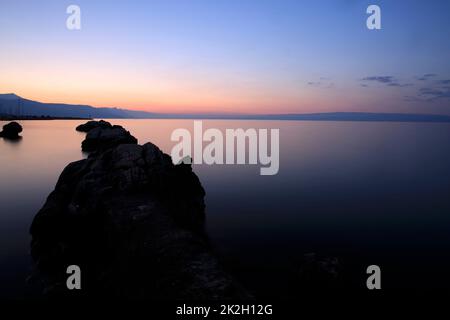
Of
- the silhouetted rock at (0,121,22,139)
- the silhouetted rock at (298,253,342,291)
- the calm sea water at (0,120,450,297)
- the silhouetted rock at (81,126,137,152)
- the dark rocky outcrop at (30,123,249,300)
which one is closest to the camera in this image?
the dark rocky outcrop at (30,123,249,300)

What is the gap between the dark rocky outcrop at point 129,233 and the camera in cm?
1005

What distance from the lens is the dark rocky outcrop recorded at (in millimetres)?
10047

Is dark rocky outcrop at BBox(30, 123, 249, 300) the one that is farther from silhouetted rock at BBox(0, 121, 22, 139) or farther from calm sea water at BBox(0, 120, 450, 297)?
silhouetted rock at BBox(0, 121, 22, 139)

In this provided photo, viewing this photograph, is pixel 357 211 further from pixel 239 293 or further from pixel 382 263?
pixel 239 293

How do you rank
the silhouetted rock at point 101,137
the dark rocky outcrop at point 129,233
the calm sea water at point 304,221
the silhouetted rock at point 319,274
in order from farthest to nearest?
the silhouetted rock at point 101,137
the calm sea water at point 304,221
the silhouetted rock at point 319,274
the dark rocky outcrop at point 129,233

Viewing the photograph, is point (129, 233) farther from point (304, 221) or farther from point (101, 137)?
point (101, 137)

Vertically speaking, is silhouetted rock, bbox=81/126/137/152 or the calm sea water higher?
silhouetted rock, bbox=81/126/137/152

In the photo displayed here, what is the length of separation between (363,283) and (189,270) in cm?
985

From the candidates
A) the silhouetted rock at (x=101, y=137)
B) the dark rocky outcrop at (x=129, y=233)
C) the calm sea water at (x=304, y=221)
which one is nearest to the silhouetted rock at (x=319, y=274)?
the calm sea water at (x=304, y=221)

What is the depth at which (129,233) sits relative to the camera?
13242 mm

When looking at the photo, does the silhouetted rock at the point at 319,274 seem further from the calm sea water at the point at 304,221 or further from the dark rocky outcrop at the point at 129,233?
the dark rocky outcrop at the point at 129,233

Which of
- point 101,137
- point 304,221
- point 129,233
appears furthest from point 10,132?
point 304,221

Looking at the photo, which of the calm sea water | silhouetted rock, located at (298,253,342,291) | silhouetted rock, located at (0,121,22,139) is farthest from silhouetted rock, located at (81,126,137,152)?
silhouetted rock, located at (0,121,22,139)
